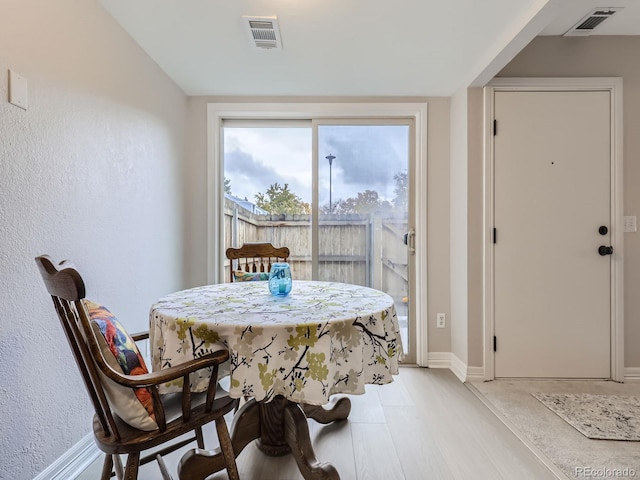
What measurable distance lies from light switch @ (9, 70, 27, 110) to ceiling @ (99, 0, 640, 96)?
0.74 metres

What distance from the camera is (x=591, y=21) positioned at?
221 centimetres

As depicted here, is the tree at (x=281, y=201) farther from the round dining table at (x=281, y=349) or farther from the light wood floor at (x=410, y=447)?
the light wood floor at (x=410, y=447)

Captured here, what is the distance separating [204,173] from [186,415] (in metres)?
2.08

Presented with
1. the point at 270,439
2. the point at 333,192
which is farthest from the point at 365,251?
the point at 270,439

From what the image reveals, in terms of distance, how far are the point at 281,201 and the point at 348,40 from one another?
1347mm

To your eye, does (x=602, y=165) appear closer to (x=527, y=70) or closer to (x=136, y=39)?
(x=527, y=70)

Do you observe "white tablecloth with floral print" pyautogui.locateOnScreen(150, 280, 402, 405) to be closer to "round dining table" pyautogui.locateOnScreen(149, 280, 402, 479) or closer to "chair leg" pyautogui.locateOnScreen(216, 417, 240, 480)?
"round dining table" pyautogui.locateOnScreen(149, 280, 402, 479)

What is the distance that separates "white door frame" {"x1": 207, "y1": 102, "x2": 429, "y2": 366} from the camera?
2.74 meters

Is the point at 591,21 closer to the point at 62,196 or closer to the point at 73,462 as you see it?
the point at 62,196

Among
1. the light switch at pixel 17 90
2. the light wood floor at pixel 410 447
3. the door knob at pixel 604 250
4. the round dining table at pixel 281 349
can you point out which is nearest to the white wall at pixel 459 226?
the light wood floor at pixel 410 447

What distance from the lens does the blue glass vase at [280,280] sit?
1.60 m

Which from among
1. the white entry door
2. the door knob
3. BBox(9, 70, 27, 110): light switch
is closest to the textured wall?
BBox(9, 70, 27, 110): light switch

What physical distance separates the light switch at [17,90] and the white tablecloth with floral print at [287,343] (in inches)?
35.0

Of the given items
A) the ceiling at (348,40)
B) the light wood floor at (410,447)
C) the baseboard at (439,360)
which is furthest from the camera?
the baseboard at (439,360)
